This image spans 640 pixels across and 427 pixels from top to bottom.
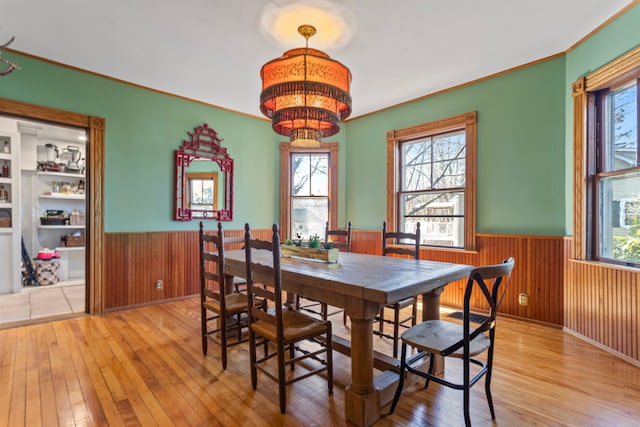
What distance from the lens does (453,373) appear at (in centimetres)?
236

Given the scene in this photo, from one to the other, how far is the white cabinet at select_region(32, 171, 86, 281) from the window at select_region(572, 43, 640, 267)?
7.59 metres

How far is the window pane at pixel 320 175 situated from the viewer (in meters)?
5.26

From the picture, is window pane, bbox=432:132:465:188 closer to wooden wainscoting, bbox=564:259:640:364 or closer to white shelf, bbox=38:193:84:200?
wooden wainscoting, bbox=564:259:640:364

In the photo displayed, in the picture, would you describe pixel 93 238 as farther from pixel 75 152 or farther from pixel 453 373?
pixel 453 373

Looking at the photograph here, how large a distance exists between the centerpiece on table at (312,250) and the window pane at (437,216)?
210 cm

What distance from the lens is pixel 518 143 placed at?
3.53 m

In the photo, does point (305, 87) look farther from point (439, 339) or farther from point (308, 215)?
point (308, 215)

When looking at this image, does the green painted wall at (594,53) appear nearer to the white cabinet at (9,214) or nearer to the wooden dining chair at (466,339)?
the wooden dining chair at (466,339)

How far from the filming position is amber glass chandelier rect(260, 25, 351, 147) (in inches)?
92.0

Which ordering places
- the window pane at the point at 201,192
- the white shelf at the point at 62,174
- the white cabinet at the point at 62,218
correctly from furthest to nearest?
the white cabinet at the point at 62,218, the white shelf at the point at 62,174, the window pane at the point at 201,192

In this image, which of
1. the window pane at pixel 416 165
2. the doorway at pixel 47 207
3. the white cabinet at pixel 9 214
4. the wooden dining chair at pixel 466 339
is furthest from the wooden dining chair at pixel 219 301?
the white cabinet at pixel 9 214

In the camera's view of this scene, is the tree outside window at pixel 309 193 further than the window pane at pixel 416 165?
Yes

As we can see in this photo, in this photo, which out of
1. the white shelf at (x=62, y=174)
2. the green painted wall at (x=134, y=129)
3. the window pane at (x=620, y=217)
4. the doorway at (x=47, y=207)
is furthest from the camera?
the white shelf at (x=62, y=174)

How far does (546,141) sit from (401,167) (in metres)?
1.81
